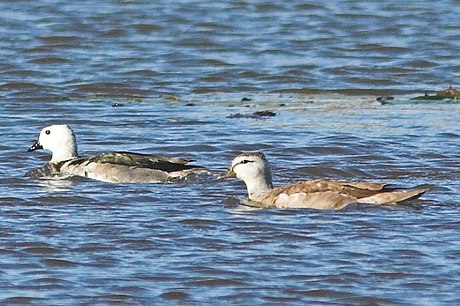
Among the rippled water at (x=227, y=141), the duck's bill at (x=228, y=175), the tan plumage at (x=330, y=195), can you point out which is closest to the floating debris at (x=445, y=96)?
the rippled water at (x=227, y=141)

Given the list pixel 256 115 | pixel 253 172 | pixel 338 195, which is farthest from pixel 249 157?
pixel 256 115

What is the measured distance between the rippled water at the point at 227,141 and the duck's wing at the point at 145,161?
0.27m

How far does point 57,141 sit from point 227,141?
6.01 ft

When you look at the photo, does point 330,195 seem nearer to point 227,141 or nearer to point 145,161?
point 145,161

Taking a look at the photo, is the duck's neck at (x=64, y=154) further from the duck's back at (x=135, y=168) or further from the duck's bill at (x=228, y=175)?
the duck's bill at (x=228, y=175)

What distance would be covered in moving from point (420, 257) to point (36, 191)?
147 inches

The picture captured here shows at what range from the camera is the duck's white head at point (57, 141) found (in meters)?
13.8

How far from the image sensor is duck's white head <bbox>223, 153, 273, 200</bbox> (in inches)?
460

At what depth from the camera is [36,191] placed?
474 inches

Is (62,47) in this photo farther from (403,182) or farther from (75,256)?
(75,256)

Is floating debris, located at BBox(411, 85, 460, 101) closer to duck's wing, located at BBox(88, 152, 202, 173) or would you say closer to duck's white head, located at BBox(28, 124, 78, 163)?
duck's white head, located at BBox(28, 124, 78, 163)

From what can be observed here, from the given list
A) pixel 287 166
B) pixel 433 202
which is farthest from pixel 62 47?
pixel 433 202

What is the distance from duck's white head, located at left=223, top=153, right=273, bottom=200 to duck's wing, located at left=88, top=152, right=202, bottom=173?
37.3 inches

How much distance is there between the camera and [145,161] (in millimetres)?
12773
